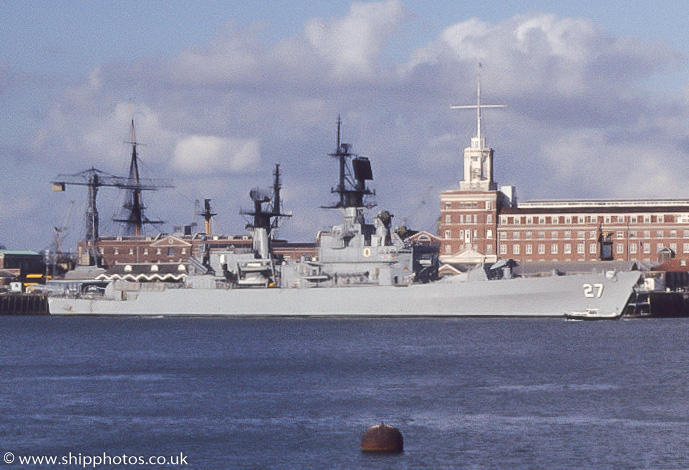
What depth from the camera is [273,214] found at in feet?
308

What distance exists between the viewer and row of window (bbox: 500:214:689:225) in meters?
133

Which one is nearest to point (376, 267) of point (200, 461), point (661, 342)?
point (661, 342)

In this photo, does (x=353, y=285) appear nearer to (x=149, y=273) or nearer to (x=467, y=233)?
(x=149, y=273)

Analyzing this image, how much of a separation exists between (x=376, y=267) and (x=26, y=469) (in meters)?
55.2

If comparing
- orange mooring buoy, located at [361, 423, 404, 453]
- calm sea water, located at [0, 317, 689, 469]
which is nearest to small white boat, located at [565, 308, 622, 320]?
calm sea water, located at [0, 317, 689, 469]

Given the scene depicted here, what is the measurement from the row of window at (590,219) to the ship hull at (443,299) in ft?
187

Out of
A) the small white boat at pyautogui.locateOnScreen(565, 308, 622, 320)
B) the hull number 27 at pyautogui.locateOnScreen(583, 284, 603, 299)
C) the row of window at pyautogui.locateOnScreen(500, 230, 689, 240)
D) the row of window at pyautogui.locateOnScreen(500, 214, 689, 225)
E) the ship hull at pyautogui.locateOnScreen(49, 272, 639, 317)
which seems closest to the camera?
the ship hull at pyautogui.locateOnScreen(49, 272, 639, 317)

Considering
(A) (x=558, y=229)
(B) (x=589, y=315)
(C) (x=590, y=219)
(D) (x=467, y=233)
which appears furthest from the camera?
(D) (x=467, y=233)

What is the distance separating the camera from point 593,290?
77.2 m

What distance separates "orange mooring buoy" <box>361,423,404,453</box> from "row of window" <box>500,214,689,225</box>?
4304 inches

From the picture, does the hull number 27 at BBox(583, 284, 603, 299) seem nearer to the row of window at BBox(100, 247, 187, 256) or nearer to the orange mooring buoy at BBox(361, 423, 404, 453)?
the orange mooring buoy at BBox(361, 423, 404, 453)

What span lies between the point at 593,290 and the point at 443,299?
1016 centimetres

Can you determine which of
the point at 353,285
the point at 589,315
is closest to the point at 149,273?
the point at 353,285

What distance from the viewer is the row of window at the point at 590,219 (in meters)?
133
